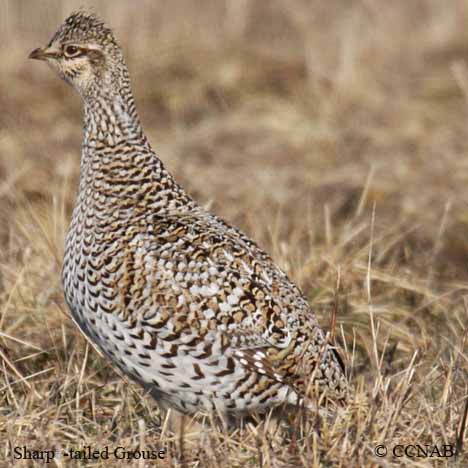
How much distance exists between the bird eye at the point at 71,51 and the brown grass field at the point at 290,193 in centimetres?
122

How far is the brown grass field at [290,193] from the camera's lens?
4090 millimetres

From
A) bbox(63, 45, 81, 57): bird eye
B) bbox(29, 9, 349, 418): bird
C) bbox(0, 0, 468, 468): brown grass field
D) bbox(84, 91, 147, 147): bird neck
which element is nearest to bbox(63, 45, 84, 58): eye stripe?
bbox(63, 45, 81, 57): bird eye

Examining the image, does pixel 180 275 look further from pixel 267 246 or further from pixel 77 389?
pixel 267 246

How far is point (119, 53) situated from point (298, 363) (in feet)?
5.04

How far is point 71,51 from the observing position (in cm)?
479

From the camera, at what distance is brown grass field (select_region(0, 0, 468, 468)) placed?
161 inches

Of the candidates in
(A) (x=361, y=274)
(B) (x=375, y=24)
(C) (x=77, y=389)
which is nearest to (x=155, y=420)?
(C) (x=77, y=389)

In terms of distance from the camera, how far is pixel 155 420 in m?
4.51

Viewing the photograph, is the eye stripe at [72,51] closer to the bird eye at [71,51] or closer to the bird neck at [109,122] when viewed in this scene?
the bird eye at [71,51]

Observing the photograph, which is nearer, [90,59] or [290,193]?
[90,59]

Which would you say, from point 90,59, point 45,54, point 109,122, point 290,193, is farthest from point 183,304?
point 290,193

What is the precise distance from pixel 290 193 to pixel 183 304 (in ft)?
12.3

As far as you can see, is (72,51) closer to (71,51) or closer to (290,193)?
(71,51)

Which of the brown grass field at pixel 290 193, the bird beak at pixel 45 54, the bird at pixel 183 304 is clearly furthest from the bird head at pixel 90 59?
the brown grass field at pixel 290 193
